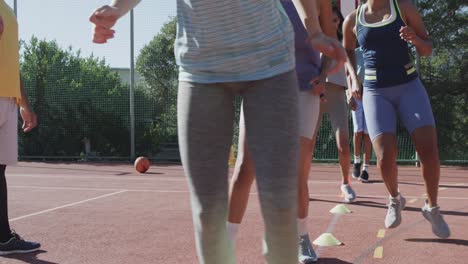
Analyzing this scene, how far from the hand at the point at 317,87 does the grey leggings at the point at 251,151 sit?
115 centimetres

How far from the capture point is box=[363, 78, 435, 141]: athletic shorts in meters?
4.18

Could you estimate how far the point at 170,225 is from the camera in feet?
16.9

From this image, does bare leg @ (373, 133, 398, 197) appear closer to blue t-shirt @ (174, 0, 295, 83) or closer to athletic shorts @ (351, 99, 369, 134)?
blue t-shirt @ (174, 0, 295, 83)

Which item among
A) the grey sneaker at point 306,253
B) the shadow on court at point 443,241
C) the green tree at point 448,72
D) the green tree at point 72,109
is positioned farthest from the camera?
the green tree at point 72,109

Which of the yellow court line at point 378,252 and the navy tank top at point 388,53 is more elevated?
the navy tank top at point 388,53

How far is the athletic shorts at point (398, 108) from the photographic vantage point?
13.7ft

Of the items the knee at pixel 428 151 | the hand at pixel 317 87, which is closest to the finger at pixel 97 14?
the hand at pixel 317 87

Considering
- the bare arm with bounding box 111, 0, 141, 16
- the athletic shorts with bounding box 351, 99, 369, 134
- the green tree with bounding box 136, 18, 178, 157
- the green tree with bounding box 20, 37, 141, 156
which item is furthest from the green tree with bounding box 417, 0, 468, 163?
the bare arm with bounding box 111, 0, 141, 16

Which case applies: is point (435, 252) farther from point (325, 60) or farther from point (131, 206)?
point (131, 206)

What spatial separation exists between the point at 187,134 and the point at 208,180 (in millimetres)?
214

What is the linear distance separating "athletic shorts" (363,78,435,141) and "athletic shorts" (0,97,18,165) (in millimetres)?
2864

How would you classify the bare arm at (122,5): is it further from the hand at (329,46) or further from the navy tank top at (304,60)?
the navy tank top at (304,60)

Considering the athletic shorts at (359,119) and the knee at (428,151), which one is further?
the athletic shorts at (359,119)

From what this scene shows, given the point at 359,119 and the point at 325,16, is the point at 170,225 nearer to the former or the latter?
the point at 325,16
